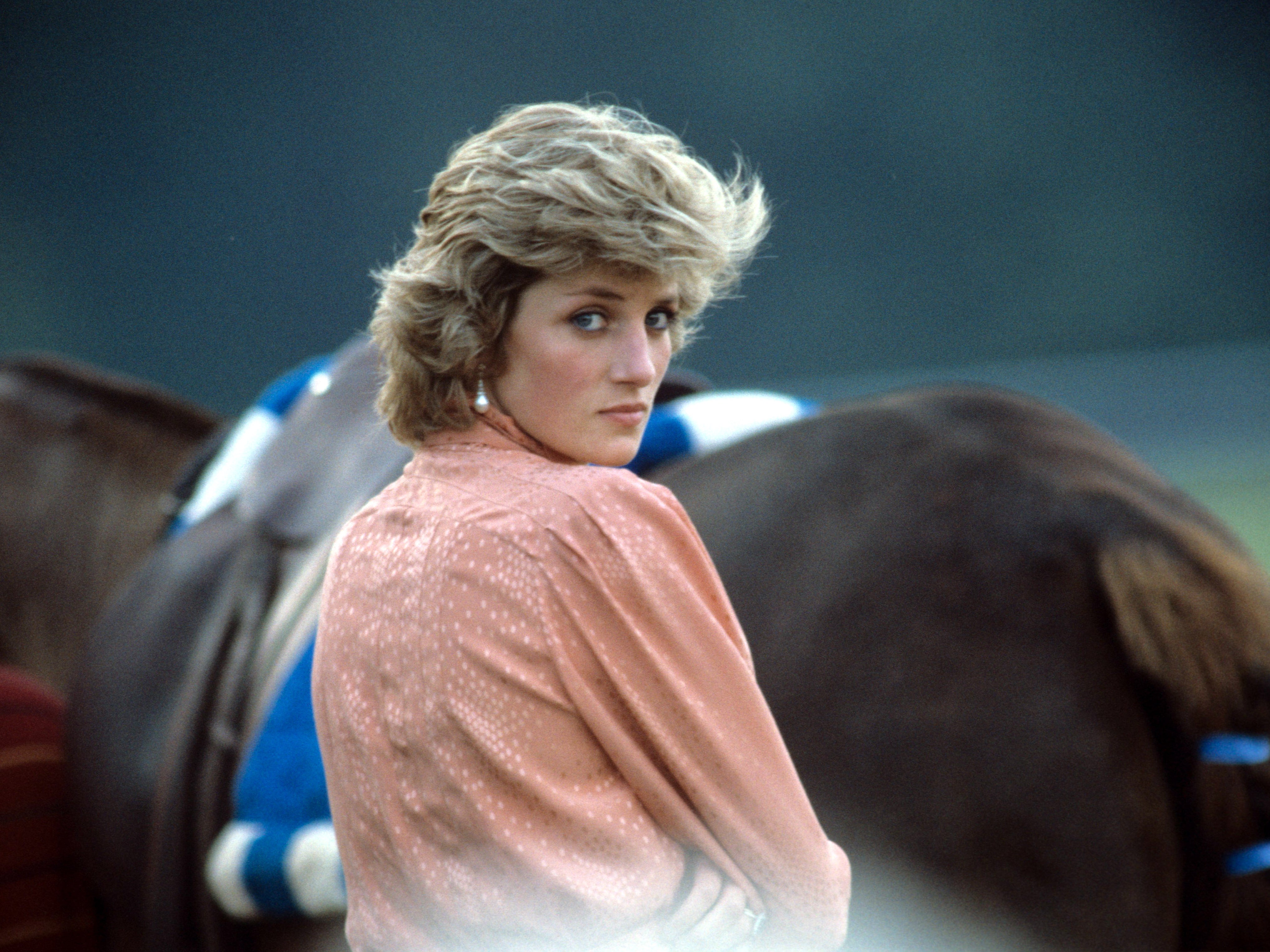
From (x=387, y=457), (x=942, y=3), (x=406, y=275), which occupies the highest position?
(x=942, y=3)

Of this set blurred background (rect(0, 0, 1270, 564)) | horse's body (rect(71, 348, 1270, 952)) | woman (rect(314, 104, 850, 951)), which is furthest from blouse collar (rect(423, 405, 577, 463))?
blurred background (rect(0, 0, 1270, 564))

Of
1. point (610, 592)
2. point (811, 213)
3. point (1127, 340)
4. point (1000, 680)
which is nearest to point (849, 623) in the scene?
point (1000, 680)

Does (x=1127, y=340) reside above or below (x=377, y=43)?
below

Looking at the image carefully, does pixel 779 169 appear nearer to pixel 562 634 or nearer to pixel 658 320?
pixel 658 320

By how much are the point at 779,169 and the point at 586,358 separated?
5.86 metres

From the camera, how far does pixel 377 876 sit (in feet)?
2.29

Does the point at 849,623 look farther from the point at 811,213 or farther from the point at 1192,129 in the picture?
the point at 1192,129

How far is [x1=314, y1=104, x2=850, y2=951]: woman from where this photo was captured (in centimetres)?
63

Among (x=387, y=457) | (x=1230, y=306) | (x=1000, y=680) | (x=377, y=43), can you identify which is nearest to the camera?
(x=1000, y=680)

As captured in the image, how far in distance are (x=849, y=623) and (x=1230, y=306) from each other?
6072 mm

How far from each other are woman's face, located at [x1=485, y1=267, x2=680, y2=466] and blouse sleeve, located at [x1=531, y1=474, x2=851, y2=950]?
0.04 m

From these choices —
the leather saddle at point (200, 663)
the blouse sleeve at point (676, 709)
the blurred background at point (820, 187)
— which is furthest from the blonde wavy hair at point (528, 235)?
the blurred background at point (820, 187)

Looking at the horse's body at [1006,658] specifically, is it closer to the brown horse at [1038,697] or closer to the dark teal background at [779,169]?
the brown horse at [1038,697]

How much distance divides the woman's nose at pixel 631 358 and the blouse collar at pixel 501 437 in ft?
0.19
